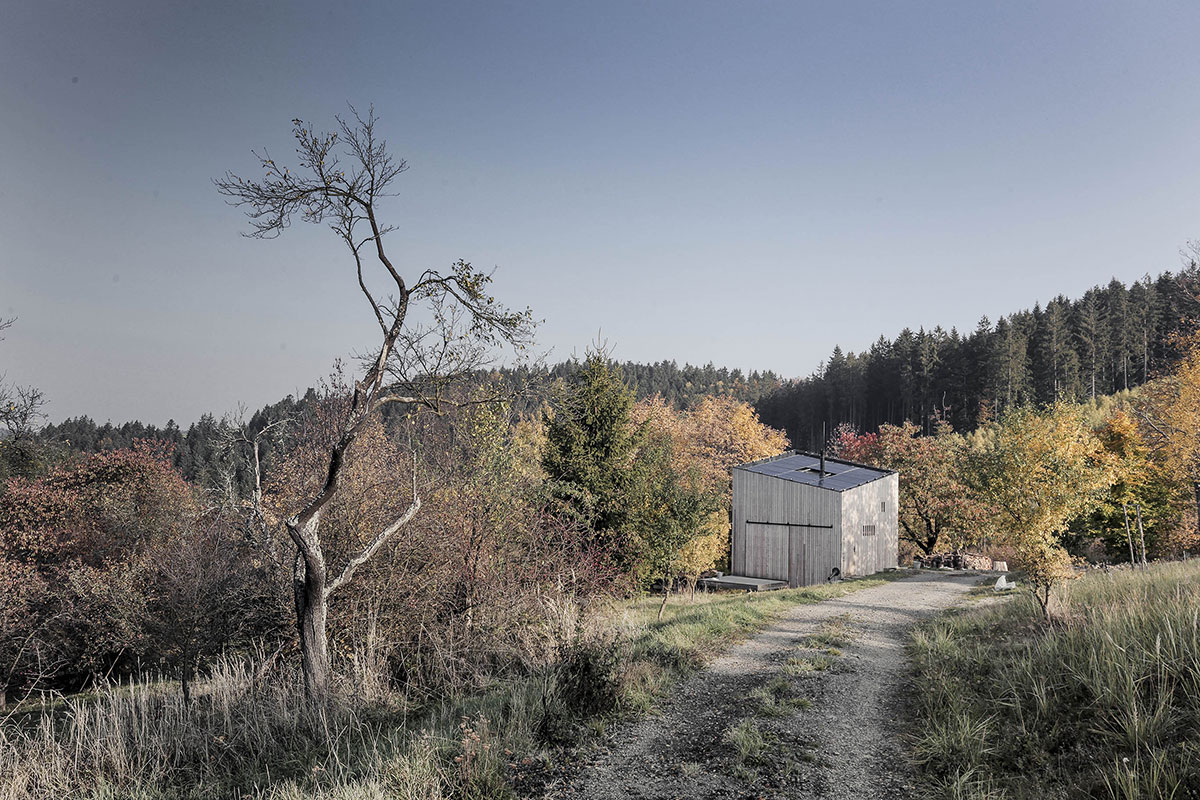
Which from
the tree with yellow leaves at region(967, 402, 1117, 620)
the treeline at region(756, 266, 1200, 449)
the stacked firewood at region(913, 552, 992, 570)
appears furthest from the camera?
Result: the treeline at region(756, 266, 1200, 449)

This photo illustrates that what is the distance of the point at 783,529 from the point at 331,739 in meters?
22.1

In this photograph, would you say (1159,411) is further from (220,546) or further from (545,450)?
(220,546)

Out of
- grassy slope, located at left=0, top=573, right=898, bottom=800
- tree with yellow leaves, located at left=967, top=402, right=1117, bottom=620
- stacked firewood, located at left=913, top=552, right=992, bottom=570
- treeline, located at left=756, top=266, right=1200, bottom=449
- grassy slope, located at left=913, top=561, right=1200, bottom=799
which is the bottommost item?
stacked firewood, located at left=913, top=552, right=992, bottom=570

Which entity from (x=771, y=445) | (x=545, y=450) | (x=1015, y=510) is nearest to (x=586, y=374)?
(x=545, y=450)

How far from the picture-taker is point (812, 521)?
2475 centimetres

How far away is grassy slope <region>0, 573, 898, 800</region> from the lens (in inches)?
199

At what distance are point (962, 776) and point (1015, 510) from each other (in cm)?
730

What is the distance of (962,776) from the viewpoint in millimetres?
5215

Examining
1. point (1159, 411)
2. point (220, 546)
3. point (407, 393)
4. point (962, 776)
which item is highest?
point (1159, 411)

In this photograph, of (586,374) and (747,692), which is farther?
(586,374)

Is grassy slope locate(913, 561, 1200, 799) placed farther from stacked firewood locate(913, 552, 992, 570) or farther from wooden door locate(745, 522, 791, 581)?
stacked firewood locate(913, 552, 992, 570)

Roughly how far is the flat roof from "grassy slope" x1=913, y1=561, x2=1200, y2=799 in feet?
56.4

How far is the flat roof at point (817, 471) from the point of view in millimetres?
25337

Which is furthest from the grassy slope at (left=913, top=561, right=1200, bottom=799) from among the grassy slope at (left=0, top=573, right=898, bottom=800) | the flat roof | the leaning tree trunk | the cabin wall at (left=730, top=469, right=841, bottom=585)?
the flat roof
